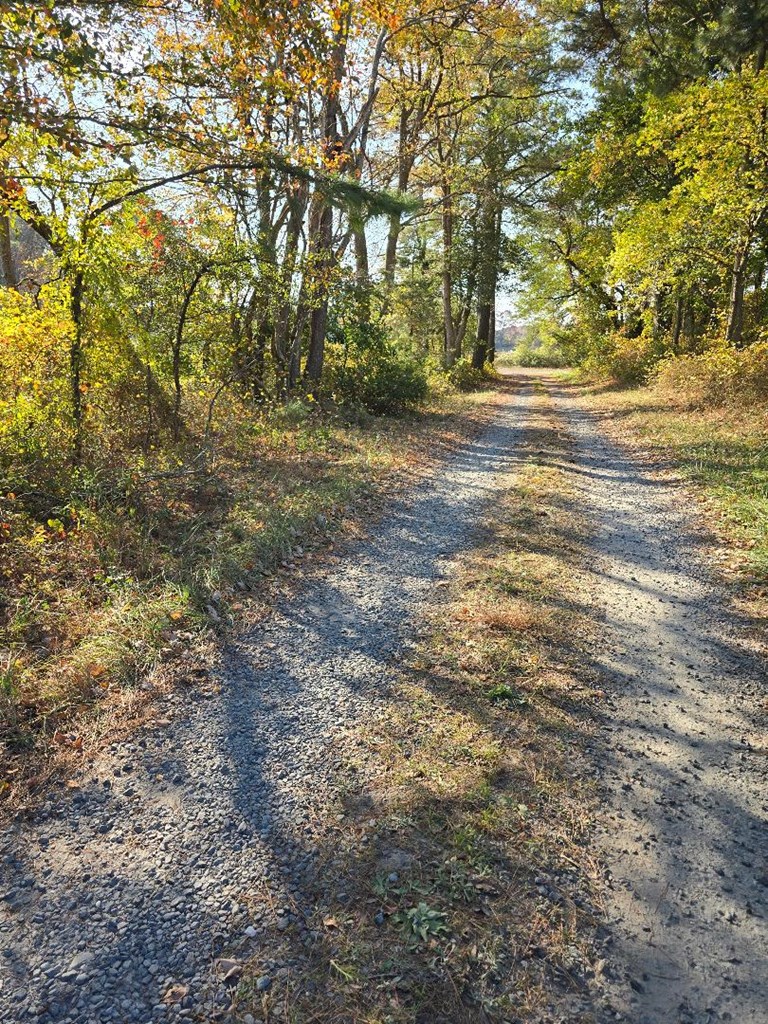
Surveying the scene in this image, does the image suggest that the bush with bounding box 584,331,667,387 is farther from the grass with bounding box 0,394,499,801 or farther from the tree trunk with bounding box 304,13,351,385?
the grass with bounding box 0,394,499,801

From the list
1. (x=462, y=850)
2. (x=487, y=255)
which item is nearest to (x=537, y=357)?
(x=487, y=255)

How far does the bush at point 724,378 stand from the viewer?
11.8 m

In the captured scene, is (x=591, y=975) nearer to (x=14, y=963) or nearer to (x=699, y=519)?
(x=14, y=963)

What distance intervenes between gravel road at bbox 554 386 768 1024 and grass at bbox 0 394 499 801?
8.98ft

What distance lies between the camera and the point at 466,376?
68.9ft

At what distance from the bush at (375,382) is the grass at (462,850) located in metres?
9.25

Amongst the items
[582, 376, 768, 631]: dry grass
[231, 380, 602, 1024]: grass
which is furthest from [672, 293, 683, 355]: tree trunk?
[231, 380, 602, 1024]: grass

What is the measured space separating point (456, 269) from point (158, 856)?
2159cm

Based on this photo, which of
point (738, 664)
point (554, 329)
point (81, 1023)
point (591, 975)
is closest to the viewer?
point (81, 1023)

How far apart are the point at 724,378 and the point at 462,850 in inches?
527

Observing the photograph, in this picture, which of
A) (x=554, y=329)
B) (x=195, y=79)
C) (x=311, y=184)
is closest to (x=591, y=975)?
(x=195, y=79)

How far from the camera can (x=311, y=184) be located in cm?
678

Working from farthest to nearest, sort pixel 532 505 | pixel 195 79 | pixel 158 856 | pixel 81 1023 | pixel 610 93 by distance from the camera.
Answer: pixel 610 93
pixel 532 505
pixel 195 79
pixel 158 856
pixel 81 1023

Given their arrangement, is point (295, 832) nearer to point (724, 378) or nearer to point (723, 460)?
point (723, 460)
